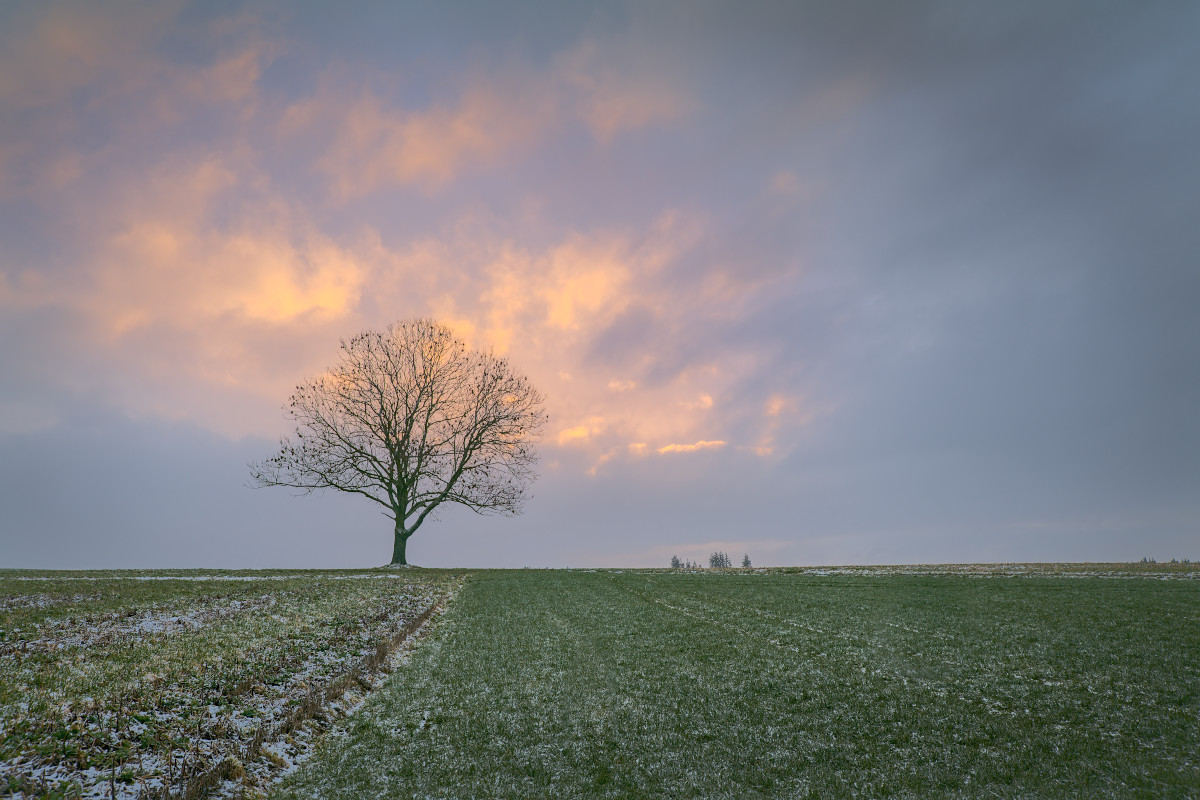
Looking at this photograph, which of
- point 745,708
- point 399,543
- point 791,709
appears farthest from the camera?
point 399,543

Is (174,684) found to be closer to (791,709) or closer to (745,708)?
(745,708)

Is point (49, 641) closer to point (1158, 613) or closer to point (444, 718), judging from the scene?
point (444, 718)

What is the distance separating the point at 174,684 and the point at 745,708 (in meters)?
12.5

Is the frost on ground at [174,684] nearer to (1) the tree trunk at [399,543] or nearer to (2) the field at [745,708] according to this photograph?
(2) the field at [745,708]

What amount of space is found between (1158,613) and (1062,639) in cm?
748

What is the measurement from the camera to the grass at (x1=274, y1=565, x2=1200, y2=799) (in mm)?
9273

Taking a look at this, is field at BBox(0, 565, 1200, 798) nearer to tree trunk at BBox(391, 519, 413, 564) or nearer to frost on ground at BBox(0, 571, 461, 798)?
frost on ground at BBox(0, 571, 461, 798)

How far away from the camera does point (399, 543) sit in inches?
2053

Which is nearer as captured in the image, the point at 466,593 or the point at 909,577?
the point at 466,593

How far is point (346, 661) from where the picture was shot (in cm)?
1639

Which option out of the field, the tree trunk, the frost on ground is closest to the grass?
the field

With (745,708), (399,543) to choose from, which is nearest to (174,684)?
(745,708)

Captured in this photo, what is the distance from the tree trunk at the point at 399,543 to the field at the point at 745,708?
29107 mm

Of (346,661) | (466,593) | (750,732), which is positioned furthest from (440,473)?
(750,732)
